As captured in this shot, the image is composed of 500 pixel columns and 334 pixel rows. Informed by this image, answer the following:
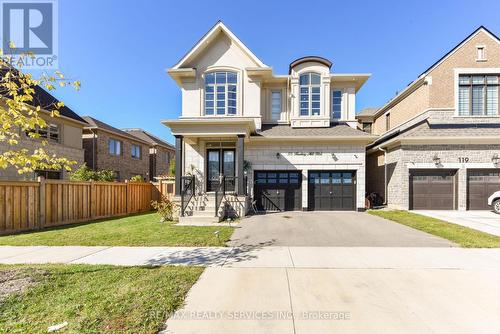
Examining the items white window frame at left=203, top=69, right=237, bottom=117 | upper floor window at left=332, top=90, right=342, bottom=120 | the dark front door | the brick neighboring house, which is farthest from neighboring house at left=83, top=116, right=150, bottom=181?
upper floor window at left=332, top=90, right=342, bottom=120

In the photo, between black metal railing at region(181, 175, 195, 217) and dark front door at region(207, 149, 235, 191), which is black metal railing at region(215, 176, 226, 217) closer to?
dark front door at region(207, 149, 235, 191)

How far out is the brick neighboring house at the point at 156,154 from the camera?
27234mm

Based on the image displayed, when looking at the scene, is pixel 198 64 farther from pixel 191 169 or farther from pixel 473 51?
pixel 473 51

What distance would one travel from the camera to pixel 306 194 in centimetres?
1293

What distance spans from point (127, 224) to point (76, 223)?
7.94 ft

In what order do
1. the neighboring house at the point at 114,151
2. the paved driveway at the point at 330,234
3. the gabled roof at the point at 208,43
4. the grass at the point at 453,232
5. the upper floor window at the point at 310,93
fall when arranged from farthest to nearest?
the neighboring house at the point at 114,151 → the upper floor window at the point at 310,93 → the gabled roof at the point at 208,43 → the paved driveway at the point at 330,234 → the grass at the point at 453,232

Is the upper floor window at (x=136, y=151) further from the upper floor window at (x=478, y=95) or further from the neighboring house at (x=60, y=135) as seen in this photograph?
the upper floor window at (x=478, y=95)

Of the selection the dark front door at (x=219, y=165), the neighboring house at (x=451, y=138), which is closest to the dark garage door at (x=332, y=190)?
the neighboring house at (x=451, y=138)

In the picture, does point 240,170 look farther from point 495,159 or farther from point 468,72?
point 468,72

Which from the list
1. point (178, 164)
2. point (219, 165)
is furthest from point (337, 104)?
point (178, 164)

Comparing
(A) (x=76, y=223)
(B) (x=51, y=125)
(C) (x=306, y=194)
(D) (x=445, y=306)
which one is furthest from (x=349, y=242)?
(B) (x=51, y=125)

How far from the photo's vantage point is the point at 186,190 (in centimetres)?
1170

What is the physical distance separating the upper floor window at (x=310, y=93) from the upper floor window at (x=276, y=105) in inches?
55.7

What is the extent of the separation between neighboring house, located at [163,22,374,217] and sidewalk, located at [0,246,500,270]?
6.88 meters
